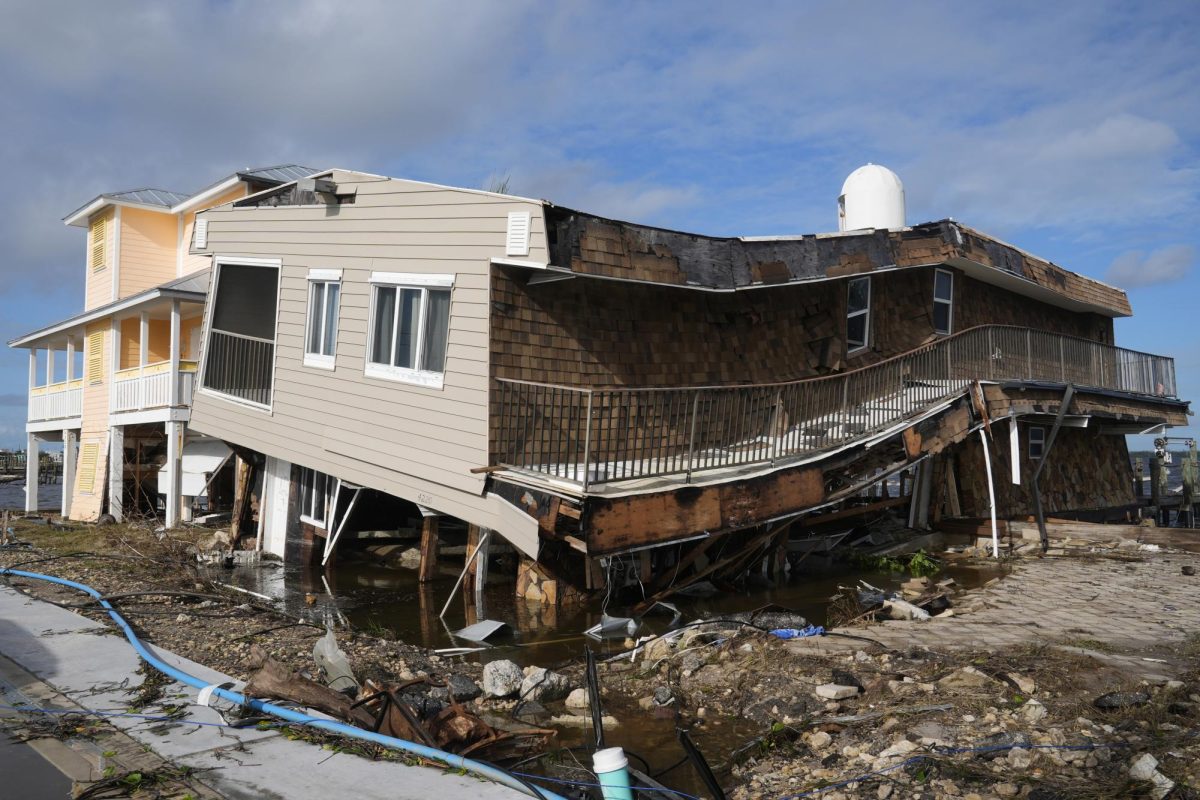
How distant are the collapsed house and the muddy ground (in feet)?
6.39

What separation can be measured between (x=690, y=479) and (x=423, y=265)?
4.67 meters

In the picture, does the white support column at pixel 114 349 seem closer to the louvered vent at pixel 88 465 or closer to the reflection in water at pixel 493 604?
the louvered vent at pixel 88 465

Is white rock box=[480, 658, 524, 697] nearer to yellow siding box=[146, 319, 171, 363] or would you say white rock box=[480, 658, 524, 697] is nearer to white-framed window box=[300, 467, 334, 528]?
white-framed window box=[300, 467, 334, 528]

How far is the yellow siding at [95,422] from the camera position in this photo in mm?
23938

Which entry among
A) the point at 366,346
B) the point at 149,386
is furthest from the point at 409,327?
the point at 149,386

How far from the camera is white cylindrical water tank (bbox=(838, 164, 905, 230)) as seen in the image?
18.9 meters

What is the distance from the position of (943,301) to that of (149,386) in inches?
729

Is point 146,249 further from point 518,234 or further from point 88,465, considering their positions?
point 518,234

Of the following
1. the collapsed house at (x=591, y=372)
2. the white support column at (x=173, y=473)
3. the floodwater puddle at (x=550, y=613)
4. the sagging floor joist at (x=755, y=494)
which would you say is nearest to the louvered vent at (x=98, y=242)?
the white support column at (x=173, y=473)

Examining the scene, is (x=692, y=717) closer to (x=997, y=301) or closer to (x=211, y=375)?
(x=211, y=375)

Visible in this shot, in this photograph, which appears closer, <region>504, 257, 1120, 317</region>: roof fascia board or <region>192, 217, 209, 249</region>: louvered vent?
<region>504, 257, 1120, 317</region>: roof fascia board

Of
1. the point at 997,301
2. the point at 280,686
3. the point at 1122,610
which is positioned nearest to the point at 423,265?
the point at 280,686

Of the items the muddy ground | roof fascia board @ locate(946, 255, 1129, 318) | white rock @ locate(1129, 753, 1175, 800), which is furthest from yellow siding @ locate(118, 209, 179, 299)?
white rock @ locate(1129, 753, 1175, 800)

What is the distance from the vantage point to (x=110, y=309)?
2280cm
